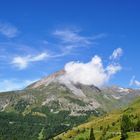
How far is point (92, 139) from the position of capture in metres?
197

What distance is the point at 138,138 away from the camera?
196875 mm

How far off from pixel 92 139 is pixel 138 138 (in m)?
25.1
